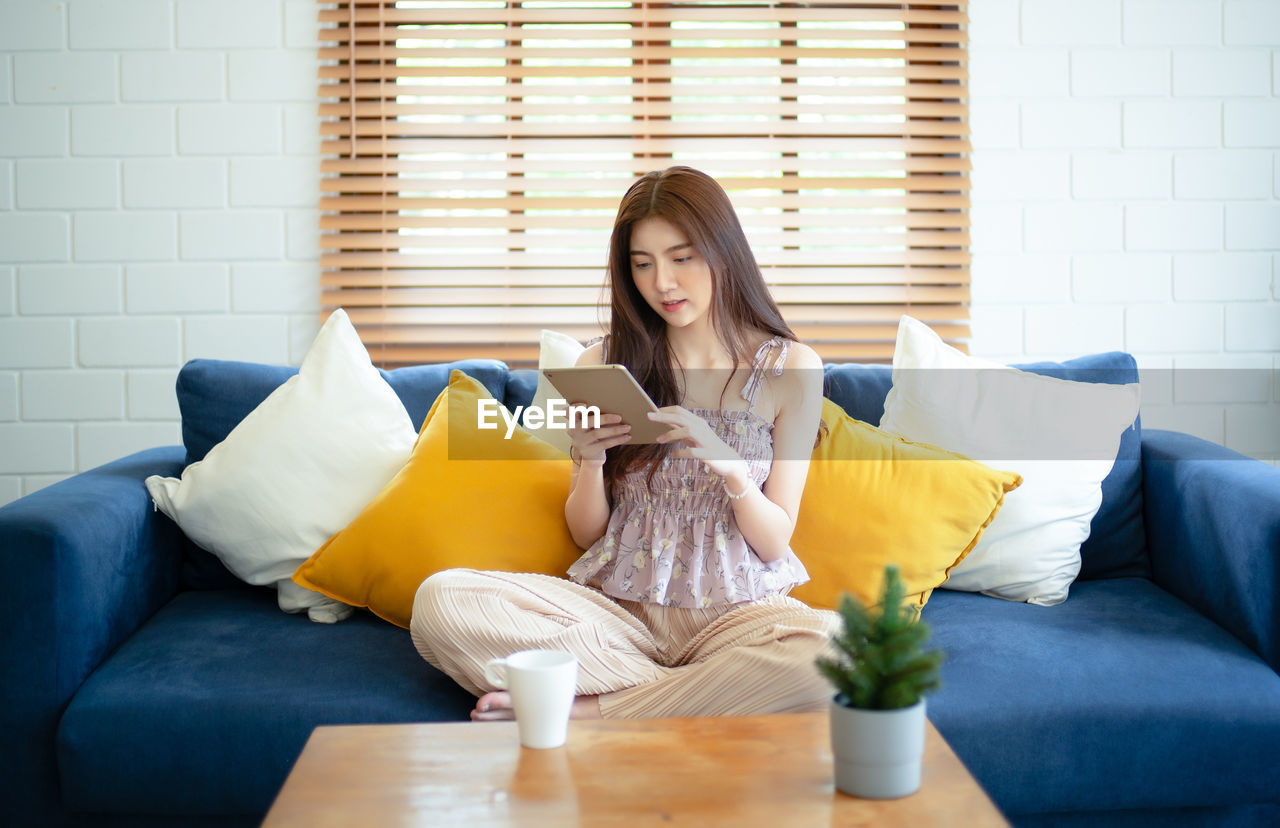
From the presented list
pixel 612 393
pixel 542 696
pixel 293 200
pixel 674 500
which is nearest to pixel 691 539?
pixel 674 500

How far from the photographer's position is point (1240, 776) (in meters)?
1.45

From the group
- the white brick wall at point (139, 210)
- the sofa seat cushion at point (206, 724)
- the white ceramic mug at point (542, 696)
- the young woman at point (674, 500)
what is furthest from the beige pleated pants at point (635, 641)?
the white brick wall at point (139, 210)

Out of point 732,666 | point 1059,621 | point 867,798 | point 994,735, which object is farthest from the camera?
point 1059,621

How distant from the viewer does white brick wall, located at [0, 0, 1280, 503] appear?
97.7 inches

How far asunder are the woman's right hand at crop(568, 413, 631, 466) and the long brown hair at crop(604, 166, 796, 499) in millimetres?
110

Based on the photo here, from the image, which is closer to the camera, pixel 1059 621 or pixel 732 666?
pixel 732 666

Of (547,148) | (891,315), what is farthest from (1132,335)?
(547,148)

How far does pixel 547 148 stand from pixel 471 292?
16.5 inches

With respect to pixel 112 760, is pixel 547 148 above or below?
above

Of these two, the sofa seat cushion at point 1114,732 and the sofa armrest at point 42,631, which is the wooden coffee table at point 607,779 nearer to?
the sofa seat cushion at point 1114,732

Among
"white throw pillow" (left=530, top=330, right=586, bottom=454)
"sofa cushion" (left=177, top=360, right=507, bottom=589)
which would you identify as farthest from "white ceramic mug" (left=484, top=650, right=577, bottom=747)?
"sofa cushion" (left=177, top=360, right=507, bottom=589)

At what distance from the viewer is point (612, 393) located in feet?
4.65

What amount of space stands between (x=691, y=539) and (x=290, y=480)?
0.76 meters

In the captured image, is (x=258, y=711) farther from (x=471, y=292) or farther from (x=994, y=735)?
(x=471, y=292)
